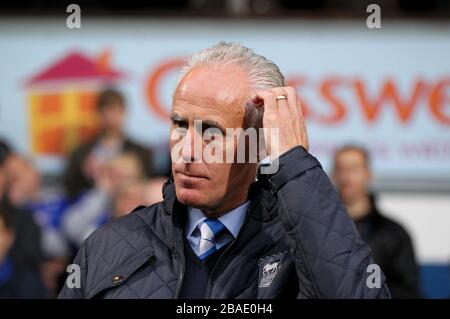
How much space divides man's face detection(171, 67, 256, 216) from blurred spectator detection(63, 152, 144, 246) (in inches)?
150

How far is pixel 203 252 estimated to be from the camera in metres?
2.61

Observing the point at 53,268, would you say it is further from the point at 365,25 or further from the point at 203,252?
the point at 203,252

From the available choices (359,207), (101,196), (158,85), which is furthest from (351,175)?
(101,196)

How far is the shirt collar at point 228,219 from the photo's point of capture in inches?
104

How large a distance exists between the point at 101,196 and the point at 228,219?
13.4ft

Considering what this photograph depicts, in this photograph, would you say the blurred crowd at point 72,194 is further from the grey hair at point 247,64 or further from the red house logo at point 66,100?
the grey hair at point 247,64

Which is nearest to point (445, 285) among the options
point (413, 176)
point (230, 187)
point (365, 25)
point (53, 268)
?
point (413, 176)

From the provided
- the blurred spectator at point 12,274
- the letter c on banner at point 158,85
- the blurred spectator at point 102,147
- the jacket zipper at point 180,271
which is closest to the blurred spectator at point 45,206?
the blurred spectator at point 102,147

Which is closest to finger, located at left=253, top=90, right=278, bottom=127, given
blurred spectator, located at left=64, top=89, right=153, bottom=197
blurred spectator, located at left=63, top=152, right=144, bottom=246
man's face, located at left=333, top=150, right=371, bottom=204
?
man's face, located at left=333, top=150, right=371, bottom=204

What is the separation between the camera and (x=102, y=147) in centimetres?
675

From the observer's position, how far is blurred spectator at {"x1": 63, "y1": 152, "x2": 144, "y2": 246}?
648 centimetres

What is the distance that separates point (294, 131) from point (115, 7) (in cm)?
486

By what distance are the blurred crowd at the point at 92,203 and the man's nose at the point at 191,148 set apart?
3.15 m
